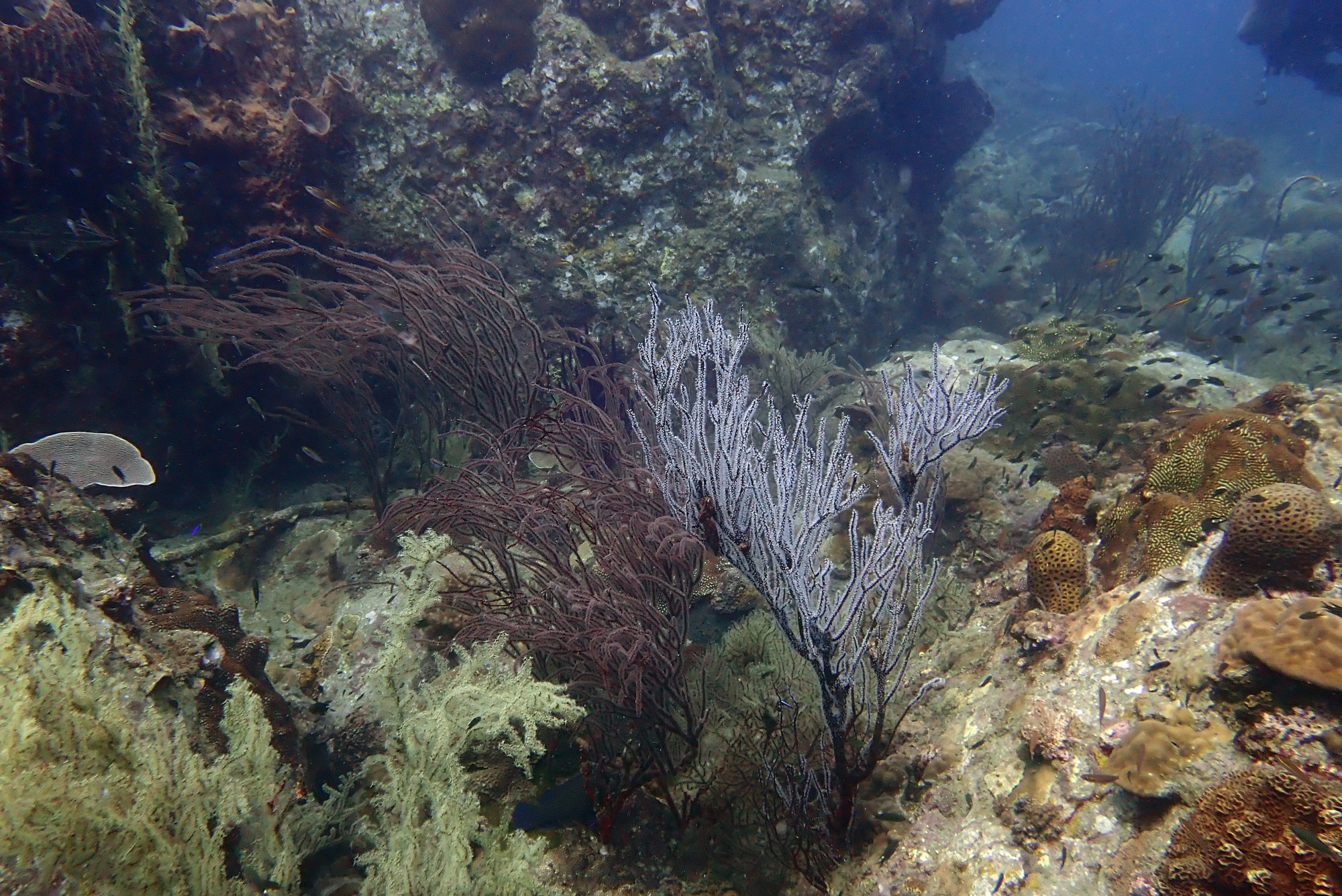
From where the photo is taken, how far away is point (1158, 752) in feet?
7.04

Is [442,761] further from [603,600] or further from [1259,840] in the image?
[1259,840]

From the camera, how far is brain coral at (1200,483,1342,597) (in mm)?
2594

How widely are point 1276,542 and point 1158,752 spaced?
128cm

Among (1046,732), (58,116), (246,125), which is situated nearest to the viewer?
(1046,732)

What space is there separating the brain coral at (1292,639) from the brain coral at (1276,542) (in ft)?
0.80

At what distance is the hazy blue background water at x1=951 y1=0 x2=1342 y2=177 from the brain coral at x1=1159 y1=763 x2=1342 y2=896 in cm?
2682

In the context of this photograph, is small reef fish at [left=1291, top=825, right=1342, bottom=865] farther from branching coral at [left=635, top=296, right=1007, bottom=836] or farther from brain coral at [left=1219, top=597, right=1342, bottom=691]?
branching coral at [left=635, top=296, right=1007, bottom=836]

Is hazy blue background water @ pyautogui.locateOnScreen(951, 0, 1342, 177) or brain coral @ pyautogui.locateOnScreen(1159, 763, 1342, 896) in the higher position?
hazy blue background water @ pyautogui.locateOnScreen(951, 0, 1342, 177)

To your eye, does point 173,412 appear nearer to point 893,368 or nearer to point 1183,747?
point 1183,747

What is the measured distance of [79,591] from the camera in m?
2.80

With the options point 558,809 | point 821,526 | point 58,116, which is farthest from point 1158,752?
point 58,116

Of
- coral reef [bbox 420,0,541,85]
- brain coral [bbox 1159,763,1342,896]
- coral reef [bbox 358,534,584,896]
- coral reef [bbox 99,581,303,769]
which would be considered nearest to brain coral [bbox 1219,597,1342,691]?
brain coral [bbox 1159,763,1342,896]

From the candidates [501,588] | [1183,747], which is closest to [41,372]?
[501,588]

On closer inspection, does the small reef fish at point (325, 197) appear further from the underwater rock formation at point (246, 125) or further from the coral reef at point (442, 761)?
the coral reef at point (442, 761)
